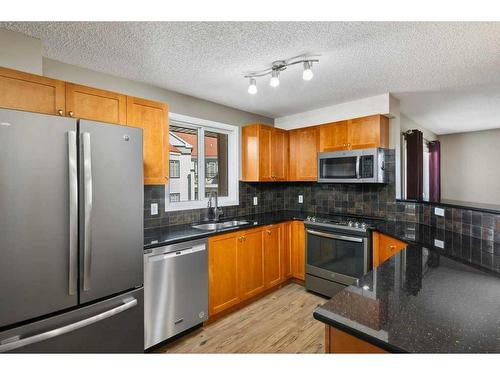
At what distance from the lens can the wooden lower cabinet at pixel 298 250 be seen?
334 cm

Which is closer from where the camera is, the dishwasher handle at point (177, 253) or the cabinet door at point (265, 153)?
the dishwasher handle at point (177, 253)

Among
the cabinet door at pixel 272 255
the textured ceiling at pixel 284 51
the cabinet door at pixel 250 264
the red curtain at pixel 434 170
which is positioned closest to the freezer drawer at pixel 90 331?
the cabinet door at pixel 250 264

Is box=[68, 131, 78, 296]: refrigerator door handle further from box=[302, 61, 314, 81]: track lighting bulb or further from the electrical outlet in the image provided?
box=[302, 61, 314, 81]: track lighting bulb

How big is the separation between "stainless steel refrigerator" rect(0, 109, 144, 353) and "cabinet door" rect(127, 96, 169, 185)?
508mm

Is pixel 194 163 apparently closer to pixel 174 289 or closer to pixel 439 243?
pixel 174 289

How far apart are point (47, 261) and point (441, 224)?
3244 mm

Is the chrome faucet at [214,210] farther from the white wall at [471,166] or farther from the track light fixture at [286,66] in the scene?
the white wall at [471,166]

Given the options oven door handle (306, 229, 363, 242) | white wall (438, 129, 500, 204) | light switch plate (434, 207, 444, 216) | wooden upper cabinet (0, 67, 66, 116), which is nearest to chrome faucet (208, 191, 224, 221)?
oven door handle (306, 229, 363, 242)

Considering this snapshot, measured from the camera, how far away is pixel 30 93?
167 centimetres

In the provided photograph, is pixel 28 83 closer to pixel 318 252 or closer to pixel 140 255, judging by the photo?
pixel 140 255

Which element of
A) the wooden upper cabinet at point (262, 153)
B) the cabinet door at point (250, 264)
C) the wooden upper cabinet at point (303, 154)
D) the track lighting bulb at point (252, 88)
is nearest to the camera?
the track lighting bulb at point (252, 88)

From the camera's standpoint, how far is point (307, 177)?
145 inches

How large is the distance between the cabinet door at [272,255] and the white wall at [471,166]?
5104 mm

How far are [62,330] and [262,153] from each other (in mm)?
2718
